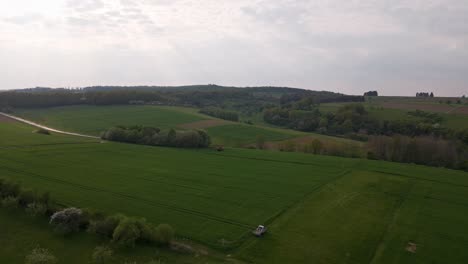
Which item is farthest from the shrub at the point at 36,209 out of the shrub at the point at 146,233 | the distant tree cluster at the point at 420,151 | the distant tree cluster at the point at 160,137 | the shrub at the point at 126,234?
the distant tree cluster at the point at 420,151

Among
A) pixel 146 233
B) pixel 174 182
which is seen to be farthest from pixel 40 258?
pixel 174 182

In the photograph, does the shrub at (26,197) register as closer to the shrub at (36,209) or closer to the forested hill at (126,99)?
the shrub at (36,209)

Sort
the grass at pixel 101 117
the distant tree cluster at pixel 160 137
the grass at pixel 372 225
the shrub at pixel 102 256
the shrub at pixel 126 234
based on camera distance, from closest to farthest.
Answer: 1. the shrub at pixel 102 256
2. the grass at pixel 372 225
3. the shrub at pixel 126 234
4. the distant tree cluster at pixel 160 137
5. the grass at pixel 101 117

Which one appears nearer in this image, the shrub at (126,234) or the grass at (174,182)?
the shrub at (126,234)

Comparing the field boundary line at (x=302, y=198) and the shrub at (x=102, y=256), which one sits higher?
the field boundary line at (x=302, y=198)

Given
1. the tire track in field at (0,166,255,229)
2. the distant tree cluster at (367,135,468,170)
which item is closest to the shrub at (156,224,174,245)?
the tire track in field at (0,166,255,229)

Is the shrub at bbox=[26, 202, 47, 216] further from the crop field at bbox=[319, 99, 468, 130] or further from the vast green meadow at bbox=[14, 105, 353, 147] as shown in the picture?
the crop field at bbox=[319, 99, 468, 130]

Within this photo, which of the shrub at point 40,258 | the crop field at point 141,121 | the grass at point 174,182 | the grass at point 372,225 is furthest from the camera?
the crop field at point 141,121

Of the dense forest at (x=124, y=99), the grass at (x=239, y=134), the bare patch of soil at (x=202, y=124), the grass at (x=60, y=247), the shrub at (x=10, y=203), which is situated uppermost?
the dense forest at (x=124, y=99)
